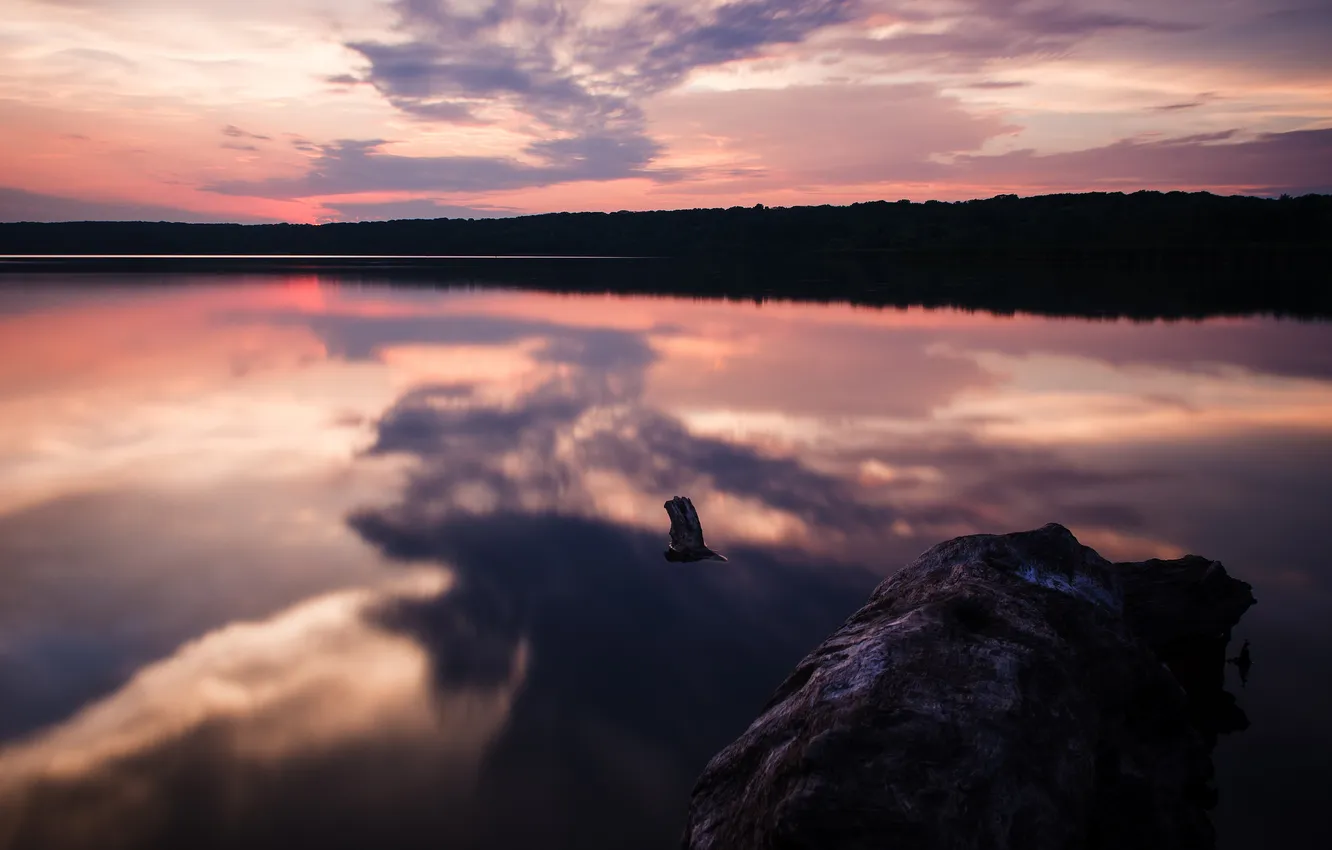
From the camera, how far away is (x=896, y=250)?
402ft

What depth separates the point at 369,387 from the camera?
19688 mm

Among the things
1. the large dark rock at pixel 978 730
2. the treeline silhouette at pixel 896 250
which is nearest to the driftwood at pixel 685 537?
the large dark rock at pixel 978 730

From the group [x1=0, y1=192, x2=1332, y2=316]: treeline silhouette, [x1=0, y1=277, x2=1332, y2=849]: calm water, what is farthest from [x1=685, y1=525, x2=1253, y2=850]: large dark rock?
[x1=0, y1=192, x2=1332, y2=316]: treeline silhouette

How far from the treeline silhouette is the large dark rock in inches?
1438

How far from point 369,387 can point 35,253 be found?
488 feet

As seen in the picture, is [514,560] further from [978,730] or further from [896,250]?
Result: [896,250]

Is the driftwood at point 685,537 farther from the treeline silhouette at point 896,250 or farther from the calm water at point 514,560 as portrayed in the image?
the treeline silhouette at point 896,250

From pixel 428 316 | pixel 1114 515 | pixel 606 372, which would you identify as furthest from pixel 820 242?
pixel 1114 515

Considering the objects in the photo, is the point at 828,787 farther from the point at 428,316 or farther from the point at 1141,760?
the point at 428,316

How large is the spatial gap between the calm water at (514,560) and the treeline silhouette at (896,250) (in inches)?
1055

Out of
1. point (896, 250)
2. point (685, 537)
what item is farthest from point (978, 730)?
point (896, 250)

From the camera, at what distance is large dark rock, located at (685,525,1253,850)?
3.19 m

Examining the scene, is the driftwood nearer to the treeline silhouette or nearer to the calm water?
→ the calm water

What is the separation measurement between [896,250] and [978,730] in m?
127
